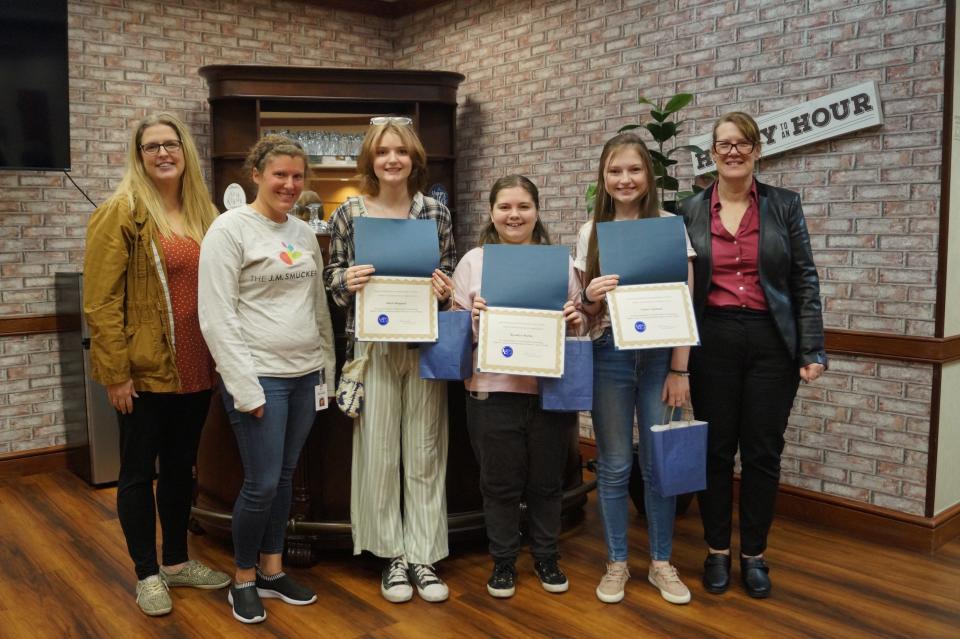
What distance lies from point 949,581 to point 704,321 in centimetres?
138

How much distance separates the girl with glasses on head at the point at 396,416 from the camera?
2.60 meters

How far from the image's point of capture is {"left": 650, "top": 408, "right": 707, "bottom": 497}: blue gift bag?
2.50 meters

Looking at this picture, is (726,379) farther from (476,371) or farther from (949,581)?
(949,581)

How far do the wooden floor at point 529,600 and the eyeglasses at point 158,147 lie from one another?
151cm

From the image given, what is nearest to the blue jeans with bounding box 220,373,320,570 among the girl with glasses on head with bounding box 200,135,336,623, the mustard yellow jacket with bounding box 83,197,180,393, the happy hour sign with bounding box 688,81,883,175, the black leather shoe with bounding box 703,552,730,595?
the girl with glasses on head with bounding box 200,135,336,623

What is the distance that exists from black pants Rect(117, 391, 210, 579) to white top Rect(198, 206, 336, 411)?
350mm

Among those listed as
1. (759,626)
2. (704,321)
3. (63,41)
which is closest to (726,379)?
(704,321)

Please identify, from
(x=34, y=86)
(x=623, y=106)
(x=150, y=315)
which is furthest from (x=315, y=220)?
(x=150, y=315)

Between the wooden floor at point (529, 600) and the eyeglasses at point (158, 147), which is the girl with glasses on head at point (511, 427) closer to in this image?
the wooden floor at point (529, 600)

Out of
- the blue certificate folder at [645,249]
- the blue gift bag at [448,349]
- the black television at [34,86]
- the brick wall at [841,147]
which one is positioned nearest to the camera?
the blue certificate folder at [645,249]

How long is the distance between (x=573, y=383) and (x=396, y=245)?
72cm

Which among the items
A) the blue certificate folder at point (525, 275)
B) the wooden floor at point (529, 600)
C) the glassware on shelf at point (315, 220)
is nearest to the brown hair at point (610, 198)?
the blue certificate folder at point (525, 275)

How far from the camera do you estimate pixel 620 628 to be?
8.18 feet

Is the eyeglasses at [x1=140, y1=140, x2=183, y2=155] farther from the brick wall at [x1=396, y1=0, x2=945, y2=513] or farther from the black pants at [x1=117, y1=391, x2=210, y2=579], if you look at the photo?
the brick wall at [x1=396, y1=0, x2=945, y2=513]
